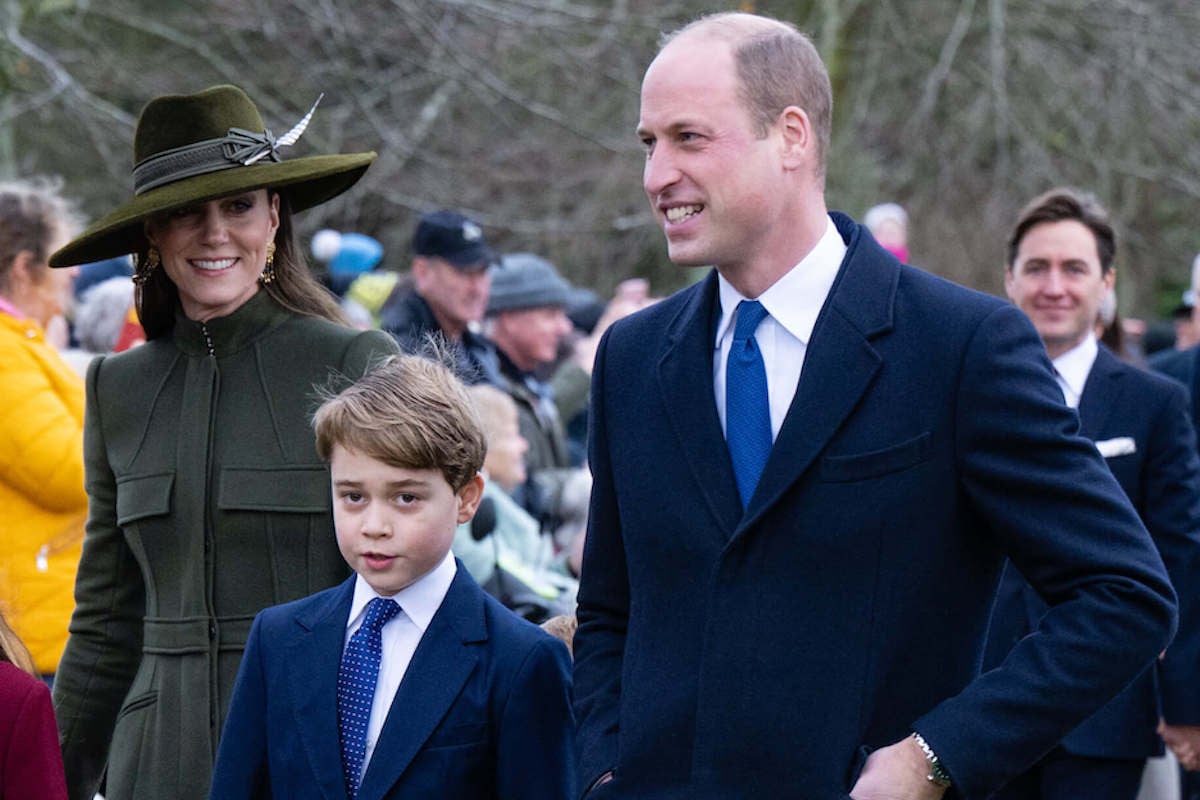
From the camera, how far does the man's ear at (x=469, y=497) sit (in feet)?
12.6

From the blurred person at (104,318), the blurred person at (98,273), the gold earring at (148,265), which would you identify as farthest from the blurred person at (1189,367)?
the gold earring at (148,265)

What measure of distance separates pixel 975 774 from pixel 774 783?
308mm

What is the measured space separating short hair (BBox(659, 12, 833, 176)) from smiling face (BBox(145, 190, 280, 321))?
48.9 inches

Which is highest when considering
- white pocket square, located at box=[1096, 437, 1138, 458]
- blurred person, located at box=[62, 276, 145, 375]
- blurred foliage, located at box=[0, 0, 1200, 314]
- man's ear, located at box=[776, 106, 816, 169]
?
blurred foliage, located at box=[0, 0, 1200, 314]

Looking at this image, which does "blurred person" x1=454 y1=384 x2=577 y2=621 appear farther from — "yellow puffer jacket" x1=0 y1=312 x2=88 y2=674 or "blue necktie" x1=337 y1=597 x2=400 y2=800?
"blue necktie" x1=337 y1=597 x2=400 y2=800

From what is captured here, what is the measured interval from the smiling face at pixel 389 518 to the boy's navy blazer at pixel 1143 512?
2.50 metres

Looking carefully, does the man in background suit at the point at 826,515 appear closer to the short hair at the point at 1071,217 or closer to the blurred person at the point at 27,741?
the blurred person at the point at 27,741

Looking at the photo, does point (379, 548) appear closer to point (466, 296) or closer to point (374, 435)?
point (374, 435)

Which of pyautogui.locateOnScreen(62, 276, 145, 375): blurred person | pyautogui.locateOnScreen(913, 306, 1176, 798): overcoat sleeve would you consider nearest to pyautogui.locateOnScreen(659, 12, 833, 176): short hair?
pyautogui.locateOnScreen(913, 306, 1176, 798): overcoat sleeve

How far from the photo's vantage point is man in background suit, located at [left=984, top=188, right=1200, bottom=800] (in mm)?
5793

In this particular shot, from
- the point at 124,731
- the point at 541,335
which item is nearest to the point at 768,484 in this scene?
the point at 124,731

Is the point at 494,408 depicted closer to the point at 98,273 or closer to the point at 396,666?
the point at 98,273

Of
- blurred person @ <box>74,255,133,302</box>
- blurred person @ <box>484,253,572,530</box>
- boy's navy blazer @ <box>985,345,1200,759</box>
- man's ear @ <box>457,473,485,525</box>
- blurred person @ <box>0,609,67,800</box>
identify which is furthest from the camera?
blurred person @ <box>74,255,133,302</box>

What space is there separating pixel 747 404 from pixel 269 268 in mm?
1483
